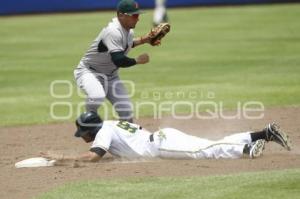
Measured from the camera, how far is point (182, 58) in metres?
20.6

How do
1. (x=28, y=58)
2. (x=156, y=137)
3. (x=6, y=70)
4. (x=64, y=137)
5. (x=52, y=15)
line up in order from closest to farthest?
(x=156, y=137) → (x=64, y=137) → (x=6, y=70) → (x=28, y=58) → (x=52, y=15)

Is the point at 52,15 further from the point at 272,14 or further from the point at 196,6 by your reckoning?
the point at 272,14

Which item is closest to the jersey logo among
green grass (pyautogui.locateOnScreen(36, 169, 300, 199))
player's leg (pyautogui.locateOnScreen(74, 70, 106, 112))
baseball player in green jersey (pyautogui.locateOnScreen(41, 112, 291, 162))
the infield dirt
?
baseball player in green jersey (pyautogui.locateOnScreen(41, 112, 291, 162))

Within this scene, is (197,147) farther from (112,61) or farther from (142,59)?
(112,61)

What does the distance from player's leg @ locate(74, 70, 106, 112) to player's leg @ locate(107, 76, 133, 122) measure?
205mm

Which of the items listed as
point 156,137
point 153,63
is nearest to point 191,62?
point 153,63

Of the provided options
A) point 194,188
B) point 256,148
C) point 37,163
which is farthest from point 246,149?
point 37,163

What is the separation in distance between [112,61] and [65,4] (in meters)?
24.7

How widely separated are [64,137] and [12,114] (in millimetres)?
2533

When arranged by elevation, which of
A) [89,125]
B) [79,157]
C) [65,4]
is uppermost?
[65,4]

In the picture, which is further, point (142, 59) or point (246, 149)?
point (142, 59)

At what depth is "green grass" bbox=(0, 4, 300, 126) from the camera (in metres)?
14.9

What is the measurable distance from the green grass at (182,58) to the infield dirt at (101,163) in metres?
1.67

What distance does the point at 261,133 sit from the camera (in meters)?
8.90
